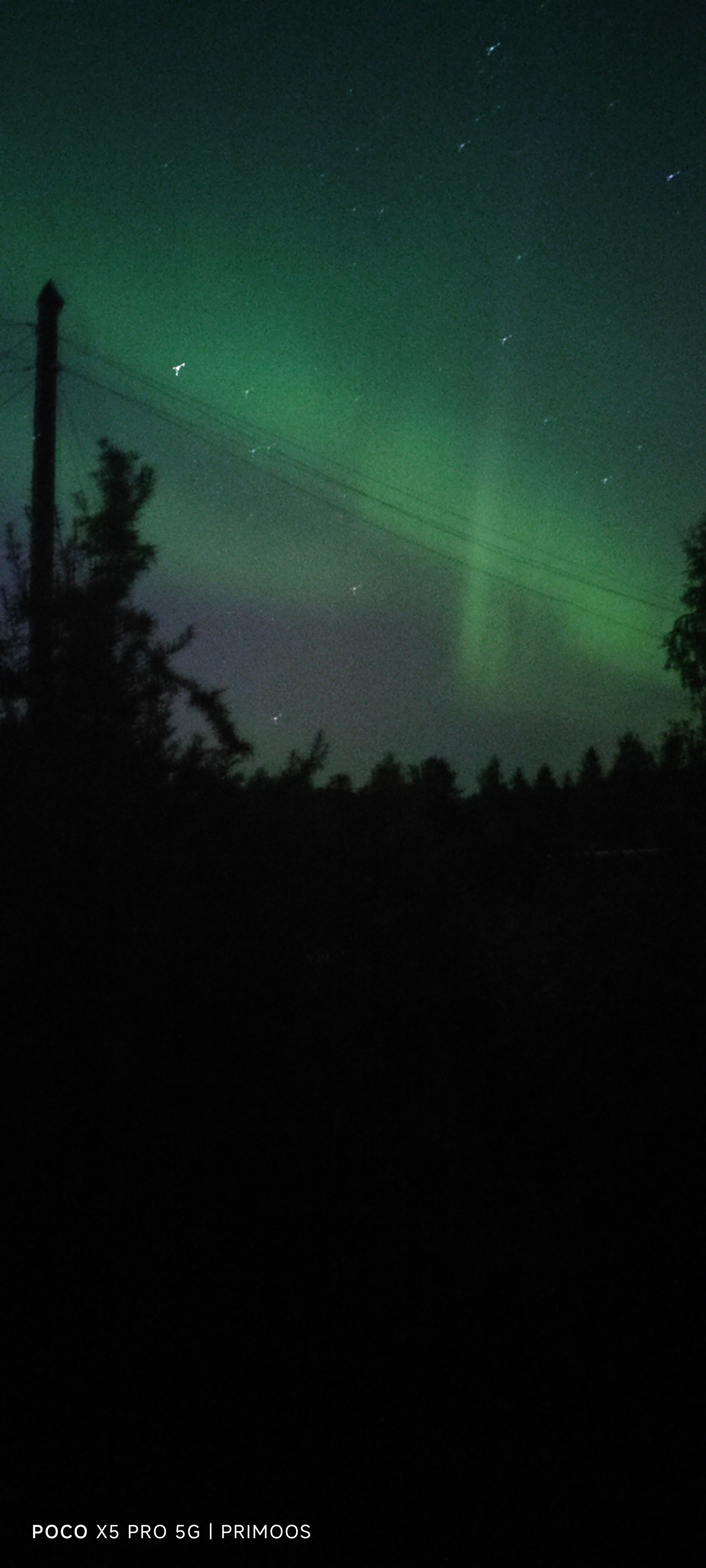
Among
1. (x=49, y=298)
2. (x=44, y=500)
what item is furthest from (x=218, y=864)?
(x=49, y=298)

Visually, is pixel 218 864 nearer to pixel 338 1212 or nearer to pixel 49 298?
pixel 338 1212

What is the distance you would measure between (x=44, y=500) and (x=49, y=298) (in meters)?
2.67

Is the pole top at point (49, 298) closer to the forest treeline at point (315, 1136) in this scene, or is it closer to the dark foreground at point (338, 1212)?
the forest treeline at point (315, 1136)

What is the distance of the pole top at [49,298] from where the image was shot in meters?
11.9

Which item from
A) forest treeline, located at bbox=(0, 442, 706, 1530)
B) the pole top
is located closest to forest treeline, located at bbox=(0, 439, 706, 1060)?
forest treeline, located at bbox=(0, 442, 706, 1530)

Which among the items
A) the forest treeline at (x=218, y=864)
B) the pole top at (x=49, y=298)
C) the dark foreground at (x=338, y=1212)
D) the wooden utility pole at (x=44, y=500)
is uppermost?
the pole top at (x=49, y=298)

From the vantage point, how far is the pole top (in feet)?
39.0

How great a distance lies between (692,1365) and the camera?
15.6 feet

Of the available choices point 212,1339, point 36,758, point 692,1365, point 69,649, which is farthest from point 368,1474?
point 69,649

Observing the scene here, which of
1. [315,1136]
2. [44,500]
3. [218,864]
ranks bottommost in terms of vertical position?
[315,1136]

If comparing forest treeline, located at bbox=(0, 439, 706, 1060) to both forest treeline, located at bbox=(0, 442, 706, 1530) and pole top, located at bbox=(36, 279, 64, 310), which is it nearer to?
forest treeline, located at bbox=(0, 442, 706, 1530)

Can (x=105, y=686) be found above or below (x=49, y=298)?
below

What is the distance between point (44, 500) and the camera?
35.5 ft

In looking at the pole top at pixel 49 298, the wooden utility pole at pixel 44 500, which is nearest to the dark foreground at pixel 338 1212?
the wooden utility pole at pixel 44 500
